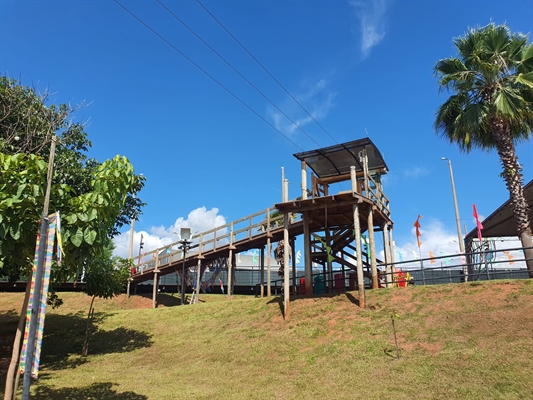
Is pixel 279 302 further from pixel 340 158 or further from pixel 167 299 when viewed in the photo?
pixel 167 299

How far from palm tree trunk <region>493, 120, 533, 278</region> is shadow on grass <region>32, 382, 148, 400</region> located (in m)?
13.8

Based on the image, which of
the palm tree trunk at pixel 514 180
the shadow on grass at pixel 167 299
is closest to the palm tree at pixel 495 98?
the palm tree trunk at pixel 514 180

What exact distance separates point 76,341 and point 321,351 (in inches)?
426

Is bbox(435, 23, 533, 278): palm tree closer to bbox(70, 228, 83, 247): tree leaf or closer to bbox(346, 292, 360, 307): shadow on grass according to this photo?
bbox(346, 292, 360, 307): shadow on grass

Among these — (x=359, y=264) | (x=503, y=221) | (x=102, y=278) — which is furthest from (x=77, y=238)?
(x=503, y=221)

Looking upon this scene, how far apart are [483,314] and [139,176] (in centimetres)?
1315

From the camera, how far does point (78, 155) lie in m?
16.1

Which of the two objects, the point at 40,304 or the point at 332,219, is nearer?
the point at 40,304

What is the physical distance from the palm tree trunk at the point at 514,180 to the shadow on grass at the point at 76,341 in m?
14.9

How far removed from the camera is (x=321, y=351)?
12.0 metres

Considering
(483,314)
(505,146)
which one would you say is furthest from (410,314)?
(505,146)

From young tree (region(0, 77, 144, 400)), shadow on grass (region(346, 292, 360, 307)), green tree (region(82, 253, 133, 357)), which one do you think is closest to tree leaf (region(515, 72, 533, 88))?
shadow on grass (region(346, 292, 360, 307))

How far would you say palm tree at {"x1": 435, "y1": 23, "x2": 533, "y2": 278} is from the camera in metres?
15.3

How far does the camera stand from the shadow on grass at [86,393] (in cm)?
927
